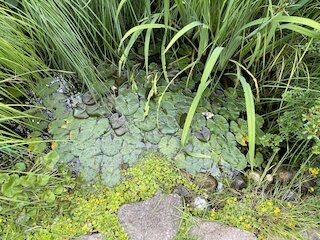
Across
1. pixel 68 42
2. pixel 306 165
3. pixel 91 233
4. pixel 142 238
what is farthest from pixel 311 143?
pixel 68 42

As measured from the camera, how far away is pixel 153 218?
1.29 metres

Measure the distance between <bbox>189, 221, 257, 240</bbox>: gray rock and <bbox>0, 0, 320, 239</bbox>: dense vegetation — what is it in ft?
0.10

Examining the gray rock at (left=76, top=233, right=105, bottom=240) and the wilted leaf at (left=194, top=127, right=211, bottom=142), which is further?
the wilted leaf at (left=194, top=127, right=211, bottom=142)

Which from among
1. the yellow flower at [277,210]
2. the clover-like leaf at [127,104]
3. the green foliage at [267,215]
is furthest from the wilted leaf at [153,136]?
the yellow flower at [277,210]

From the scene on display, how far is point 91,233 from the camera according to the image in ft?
4.16

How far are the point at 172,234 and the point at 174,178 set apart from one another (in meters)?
0.20

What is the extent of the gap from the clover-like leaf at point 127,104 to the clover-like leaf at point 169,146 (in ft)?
0.57

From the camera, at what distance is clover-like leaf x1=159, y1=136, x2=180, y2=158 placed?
1.38 metres

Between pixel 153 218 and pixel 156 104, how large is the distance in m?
0.44

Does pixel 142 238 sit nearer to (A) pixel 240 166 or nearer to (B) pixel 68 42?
(A) pixel 240 166

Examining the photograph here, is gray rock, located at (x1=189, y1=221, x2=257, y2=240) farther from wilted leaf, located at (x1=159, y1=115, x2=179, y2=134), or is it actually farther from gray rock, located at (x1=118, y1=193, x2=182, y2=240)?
wilted leaf, located at (x1=159, y1=115, x2=179, y2=134)

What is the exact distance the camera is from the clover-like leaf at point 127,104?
142cm

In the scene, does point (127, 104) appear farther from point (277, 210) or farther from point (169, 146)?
point (277, 210)

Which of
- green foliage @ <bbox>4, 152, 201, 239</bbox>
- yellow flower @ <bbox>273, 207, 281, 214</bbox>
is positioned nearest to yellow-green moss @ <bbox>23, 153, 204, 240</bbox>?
green foliage @ <bbox>4, 152, 201, 239</bbox>
